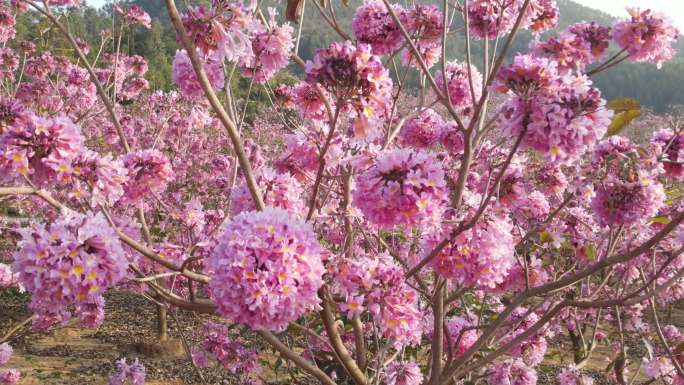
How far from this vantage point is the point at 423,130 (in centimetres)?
315

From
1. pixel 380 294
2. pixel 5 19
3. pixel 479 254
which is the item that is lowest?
pixel 380 294

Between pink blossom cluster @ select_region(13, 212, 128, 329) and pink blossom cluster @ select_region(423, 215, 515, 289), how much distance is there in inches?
42.9

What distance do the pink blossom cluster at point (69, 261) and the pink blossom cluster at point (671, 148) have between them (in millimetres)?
2013

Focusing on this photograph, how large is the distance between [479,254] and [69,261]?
1.32 m

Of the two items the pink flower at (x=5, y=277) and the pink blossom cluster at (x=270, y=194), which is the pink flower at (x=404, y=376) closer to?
the pink blossom cluster at (x=270, y=194)

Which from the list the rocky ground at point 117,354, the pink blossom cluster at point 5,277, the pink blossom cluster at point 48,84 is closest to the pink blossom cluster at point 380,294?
the rocky ground at point 117,354

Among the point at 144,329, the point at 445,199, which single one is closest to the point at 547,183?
the point at 445,199

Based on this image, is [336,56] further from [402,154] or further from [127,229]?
[127,229]

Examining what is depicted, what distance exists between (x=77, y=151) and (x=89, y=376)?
4.52 meters

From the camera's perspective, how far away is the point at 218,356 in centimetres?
387

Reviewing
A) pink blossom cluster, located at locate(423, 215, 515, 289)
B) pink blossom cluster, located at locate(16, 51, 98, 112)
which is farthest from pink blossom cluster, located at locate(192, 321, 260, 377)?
pink blossom cluster, located at locate(16, 51, 98, 112)

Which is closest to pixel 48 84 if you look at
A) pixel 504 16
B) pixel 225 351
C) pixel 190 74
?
pixel 225 351

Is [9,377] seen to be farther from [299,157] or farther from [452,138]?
[452,138]

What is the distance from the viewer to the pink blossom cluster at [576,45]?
2615mm
